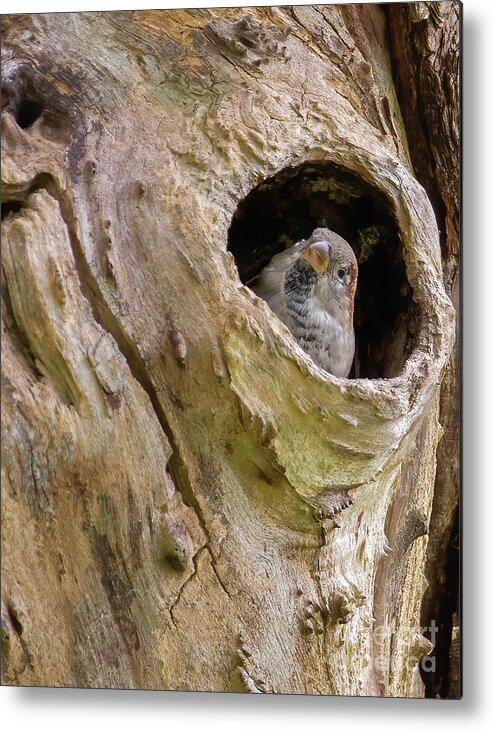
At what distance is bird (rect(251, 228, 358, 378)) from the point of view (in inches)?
82.3

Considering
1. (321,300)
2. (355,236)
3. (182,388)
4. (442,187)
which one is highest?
(442,187)

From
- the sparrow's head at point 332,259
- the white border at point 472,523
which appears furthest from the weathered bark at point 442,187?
the sparrow's head at point 332,259

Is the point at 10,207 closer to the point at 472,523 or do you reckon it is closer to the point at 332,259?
the point at 332,259

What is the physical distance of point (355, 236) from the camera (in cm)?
215

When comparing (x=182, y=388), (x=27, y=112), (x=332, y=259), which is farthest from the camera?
(x=332, y=259)

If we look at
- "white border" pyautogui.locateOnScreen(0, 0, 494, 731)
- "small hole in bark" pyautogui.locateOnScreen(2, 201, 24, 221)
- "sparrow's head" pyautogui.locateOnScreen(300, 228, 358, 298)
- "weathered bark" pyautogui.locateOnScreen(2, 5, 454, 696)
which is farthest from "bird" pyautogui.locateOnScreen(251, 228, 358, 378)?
"small hole in bark" pyautogui.locateOnScreen(2, 201, 24, 221)

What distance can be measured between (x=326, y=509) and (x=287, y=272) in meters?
0.54

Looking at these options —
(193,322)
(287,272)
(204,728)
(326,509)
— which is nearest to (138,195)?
(193,322)

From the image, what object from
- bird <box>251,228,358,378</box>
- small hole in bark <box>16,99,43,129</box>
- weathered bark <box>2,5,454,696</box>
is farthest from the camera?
bird <box>251,228,358,378</box>

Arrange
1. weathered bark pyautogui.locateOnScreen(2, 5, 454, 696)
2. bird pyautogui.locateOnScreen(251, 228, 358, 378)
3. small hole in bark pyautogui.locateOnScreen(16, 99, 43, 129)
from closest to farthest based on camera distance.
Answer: weathered bark pyautogui.locateOnScreen(2, 5, 454, 696), small hole in bark pyautogui.locateOnScreen(16, 99, 43, 129), bird pyautogui.locateOnScreen(251, 228, 358, 378)

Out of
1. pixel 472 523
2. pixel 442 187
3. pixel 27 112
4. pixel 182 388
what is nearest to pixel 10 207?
pixel 27 112

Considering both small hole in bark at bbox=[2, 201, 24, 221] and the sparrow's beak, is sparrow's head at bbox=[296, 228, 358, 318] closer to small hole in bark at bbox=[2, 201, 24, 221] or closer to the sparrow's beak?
the sparrow's beak

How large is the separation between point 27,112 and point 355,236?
74cm

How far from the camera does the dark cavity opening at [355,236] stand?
6.72ft
